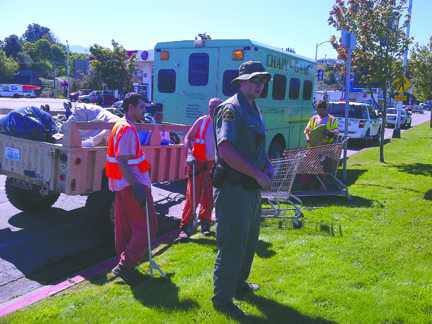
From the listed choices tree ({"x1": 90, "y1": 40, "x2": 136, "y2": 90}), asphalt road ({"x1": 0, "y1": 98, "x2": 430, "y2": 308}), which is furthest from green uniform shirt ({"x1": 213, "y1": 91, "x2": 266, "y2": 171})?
tree ({"x1": 90, "y1": 40, "x2": 136, "y2": 90})

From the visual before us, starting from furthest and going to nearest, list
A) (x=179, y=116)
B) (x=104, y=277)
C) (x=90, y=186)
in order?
(x=179, y=116), (x=90, y=186), (x=104, y=277)

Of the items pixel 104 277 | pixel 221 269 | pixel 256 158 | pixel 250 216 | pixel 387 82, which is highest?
pixel 387 82

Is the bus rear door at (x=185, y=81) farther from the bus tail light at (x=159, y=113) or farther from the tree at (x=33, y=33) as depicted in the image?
the tree at (x=33, y=33)

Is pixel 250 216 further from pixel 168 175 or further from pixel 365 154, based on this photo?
pixel 365 154

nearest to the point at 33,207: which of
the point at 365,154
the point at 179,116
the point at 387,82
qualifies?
the point at 179,116

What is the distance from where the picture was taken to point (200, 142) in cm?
587

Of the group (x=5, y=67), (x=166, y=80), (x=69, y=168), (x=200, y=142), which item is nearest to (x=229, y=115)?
(x=200, y=142)

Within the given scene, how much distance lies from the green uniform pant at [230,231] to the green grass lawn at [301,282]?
30cm

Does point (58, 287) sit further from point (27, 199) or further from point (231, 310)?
point (27, 199)

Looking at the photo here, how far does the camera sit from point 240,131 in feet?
11.3

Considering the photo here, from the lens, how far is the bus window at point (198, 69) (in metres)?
9.37

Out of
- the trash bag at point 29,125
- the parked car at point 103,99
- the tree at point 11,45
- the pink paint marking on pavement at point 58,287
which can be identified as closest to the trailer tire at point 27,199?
the trash bag at point 29,125

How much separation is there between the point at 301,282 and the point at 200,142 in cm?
246

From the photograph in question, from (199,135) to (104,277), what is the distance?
7.55 feet
